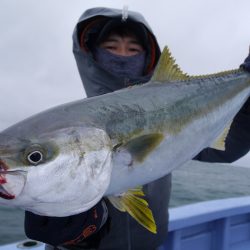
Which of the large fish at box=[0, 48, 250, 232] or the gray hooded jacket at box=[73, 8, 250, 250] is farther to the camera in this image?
the gray hooded jacket at box=[73, 8, 250, 250]

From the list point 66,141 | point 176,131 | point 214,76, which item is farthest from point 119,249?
point 214,76

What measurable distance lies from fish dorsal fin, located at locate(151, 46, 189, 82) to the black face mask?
1.86 feet

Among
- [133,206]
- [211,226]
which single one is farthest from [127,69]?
[211,226]

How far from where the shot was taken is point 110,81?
9.12 ft

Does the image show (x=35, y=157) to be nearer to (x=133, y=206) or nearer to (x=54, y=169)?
(x=54, y=169)

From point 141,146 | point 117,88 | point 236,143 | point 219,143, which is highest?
point 117,88

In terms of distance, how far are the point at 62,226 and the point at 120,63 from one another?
152 centimetres

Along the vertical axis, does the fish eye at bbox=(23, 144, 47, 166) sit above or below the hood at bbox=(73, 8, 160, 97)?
below

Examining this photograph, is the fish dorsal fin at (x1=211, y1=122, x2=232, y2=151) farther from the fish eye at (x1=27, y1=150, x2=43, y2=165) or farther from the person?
the fish eye at (x1=27, y1=150, x2=43, y2=165)

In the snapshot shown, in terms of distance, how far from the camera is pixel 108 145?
168 cm

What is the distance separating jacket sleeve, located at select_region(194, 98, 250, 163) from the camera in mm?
2855

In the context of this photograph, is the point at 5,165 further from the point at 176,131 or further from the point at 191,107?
the point at 191,107

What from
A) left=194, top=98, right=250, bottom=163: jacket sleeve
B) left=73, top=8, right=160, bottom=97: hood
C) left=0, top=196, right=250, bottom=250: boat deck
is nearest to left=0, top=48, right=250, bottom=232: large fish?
left=194, top=98, right=250, bottom=163: jacket sleeve

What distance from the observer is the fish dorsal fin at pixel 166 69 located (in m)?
2.26
